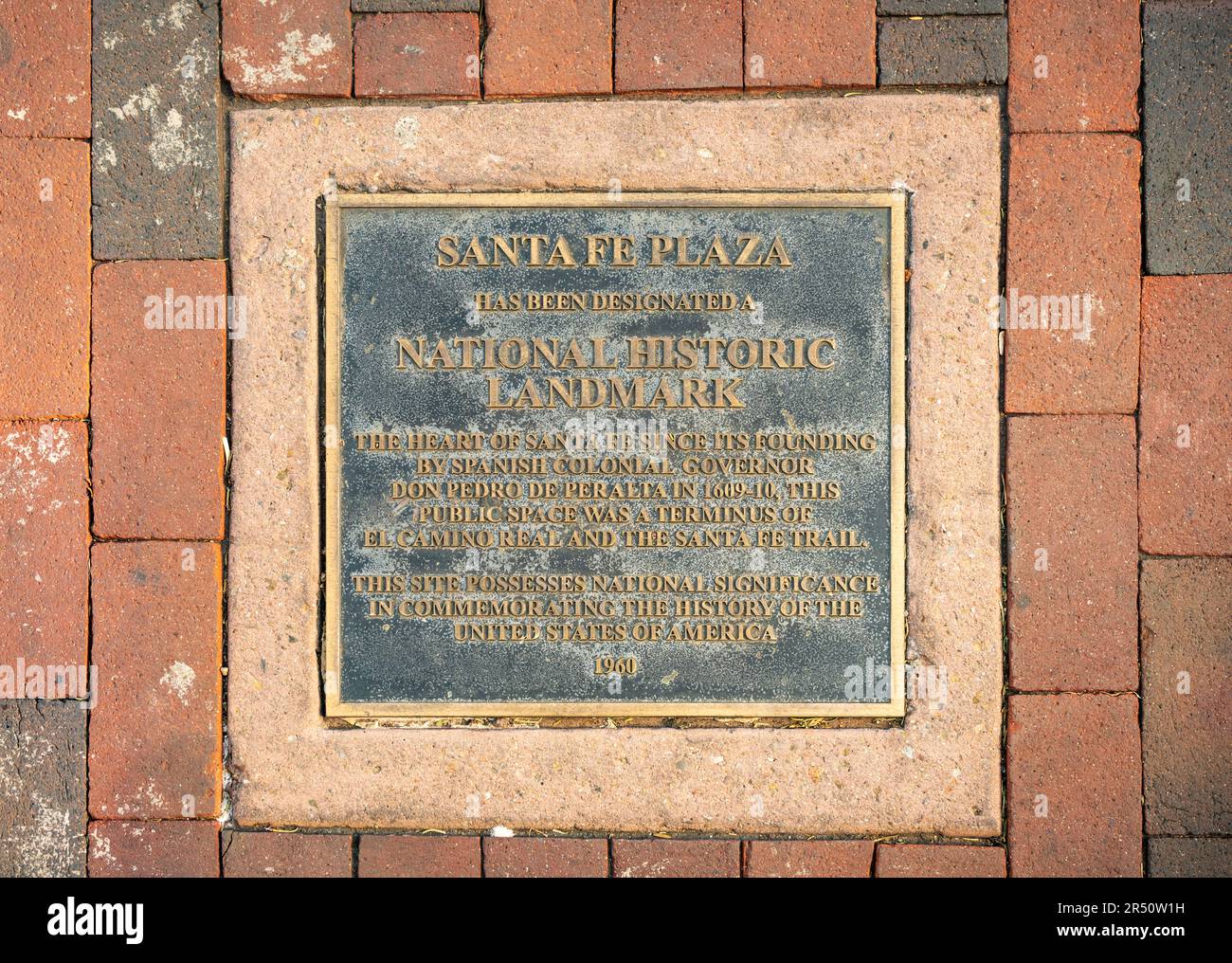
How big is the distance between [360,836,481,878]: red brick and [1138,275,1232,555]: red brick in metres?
2.71

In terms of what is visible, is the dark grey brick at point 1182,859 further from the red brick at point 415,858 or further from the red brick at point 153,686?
the red brick at point 153,686

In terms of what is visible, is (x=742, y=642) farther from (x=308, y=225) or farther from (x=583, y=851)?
(x=308, y=225)

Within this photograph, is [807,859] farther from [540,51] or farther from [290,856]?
[540,51]

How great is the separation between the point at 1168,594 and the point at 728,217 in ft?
6.91

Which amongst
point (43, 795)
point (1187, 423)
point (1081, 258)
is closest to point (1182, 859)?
point (1187, 423)

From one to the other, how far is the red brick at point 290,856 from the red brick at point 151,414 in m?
1.14

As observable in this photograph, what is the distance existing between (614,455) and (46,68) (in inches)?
99.7

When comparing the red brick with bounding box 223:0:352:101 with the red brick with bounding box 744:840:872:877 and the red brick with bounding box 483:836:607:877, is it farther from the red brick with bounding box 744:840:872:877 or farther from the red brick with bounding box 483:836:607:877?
the red brick with bounding box 744:840:872:877

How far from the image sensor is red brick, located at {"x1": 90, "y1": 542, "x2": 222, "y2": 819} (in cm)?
318

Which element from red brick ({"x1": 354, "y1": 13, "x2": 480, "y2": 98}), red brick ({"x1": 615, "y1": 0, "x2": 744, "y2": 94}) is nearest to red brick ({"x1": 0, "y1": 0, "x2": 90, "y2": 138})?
red brick ({"x1": 354, "y1": 13, "x2": 480, "y2": 98})

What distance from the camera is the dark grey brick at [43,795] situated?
10.4ft

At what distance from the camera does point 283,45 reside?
3193mm
